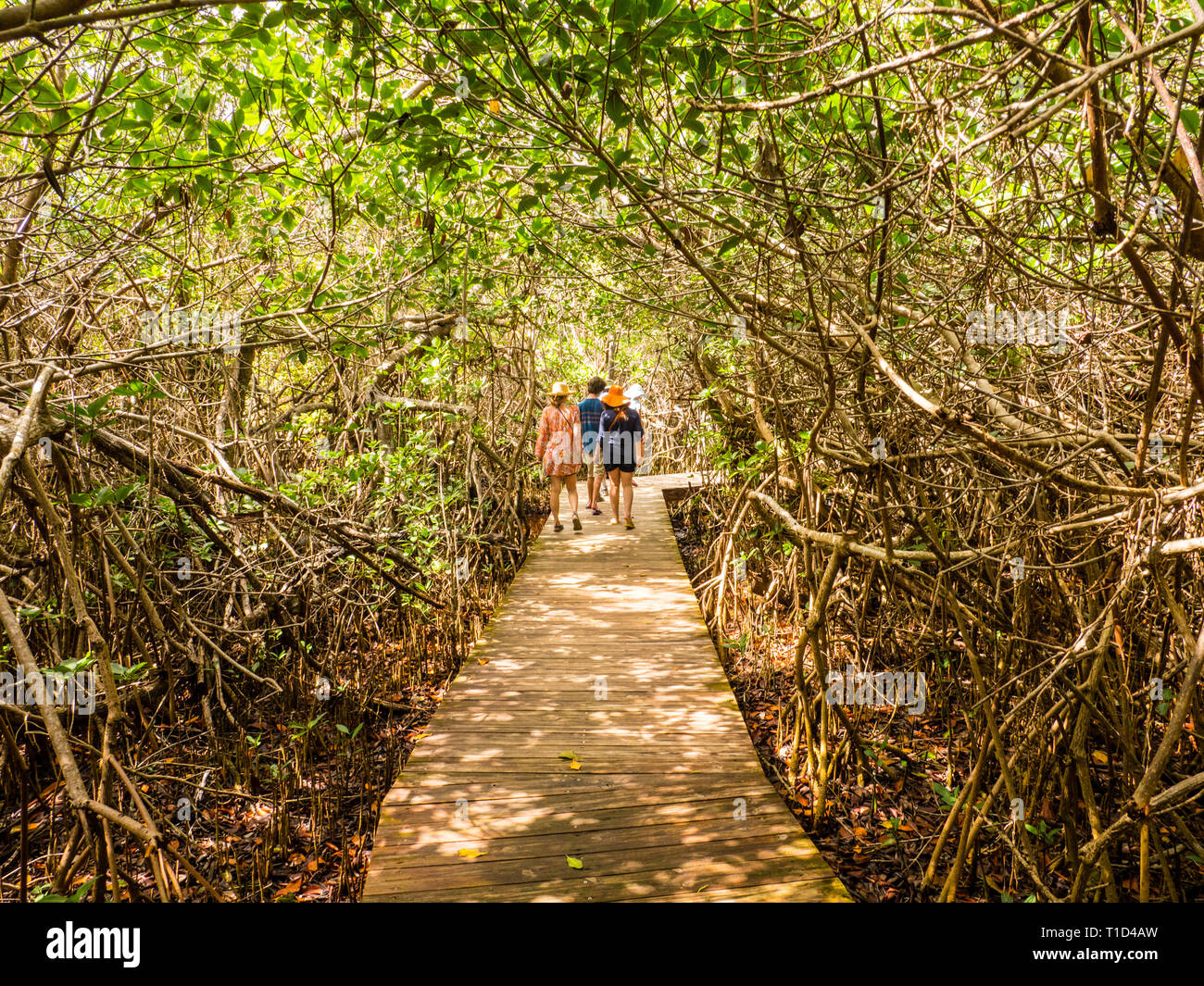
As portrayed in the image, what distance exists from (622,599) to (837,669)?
1.68m

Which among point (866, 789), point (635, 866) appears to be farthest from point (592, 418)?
point (635, 866)

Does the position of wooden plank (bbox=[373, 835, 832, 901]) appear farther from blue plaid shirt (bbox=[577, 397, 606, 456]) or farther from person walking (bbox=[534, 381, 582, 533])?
blue plaid shirt (bbox=[577, 397, 606, 456])

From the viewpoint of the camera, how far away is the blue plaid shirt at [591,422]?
698 centimetres

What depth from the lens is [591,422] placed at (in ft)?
23.0

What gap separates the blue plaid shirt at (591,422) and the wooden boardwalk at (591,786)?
2377 millimetres

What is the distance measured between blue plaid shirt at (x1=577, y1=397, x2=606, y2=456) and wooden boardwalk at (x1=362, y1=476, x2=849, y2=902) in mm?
2377

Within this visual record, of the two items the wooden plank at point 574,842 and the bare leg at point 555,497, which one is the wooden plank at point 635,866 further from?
the bare leg at point 555,497

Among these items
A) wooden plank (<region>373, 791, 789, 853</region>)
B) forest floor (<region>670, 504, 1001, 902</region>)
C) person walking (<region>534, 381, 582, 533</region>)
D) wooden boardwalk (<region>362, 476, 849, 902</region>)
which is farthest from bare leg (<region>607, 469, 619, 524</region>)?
wooden plank (<region>373, 791, 789, 853</region>)

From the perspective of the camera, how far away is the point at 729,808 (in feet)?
9.53

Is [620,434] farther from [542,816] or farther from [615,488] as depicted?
[542,816]

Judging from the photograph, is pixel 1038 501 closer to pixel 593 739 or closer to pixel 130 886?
pixel 593 739

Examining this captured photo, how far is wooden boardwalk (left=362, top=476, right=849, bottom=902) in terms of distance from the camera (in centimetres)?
249
